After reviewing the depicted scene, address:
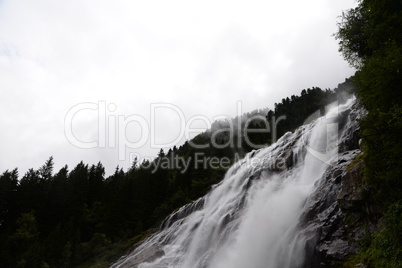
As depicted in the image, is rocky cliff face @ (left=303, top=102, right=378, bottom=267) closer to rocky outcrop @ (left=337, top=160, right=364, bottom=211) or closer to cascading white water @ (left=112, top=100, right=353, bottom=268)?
rocky outcrop @ (left=337, top=160, right=364, bottom=211)

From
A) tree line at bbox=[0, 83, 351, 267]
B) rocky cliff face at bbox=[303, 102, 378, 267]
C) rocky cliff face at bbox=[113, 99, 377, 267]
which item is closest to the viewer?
rocky cliff face at bbox=[303, 102, 378, 267]

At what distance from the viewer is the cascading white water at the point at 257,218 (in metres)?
18.0

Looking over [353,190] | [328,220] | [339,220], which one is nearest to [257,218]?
[328,220]

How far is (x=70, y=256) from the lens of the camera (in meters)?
41.2

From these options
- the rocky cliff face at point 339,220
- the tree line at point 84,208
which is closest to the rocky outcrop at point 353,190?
the rocky cliff face at point 339,220

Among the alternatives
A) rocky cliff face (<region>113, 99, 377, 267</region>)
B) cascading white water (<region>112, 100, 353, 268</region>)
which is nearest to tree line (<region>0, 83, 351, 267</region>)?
cascading white water (<region>112, 100, 353, 268</region>)

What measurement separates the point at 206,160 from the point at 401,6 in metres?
57.7

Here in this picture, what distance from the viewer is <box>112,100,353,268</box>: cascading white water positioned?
1800 centimetres

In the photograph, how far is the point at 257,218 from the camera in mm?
22188

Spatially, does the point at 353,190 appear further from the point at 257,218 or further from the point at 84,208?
the point at 84,208

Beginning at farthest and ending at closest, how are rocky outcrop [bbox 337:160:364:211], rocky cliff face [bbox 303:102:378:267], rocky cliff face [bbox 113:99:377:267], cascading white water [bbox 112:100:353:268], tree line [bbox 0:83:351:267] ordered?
tree line [bbox 0:83:351:267]
cascading white water [bbox 112:100:353:268]
rocky outcrop [bbox 337:160:364:211]
rocky cliff face [bbox 113:99:377:267]
rocky cliff face [bbox 303:102:378:267]

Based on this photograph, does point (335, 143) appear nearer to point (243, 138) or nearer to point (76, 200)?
point (76, 200)

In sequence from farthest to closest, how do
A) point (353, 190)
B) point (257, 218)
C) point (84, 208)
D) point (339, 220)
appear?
point (84, 208), point (257, 218), point (339, 220), point (353, 190)

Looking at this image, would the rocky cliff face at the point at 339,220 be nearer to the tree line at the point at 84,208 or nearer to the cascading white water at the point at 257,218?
the cascading white water at the point at 257,218
